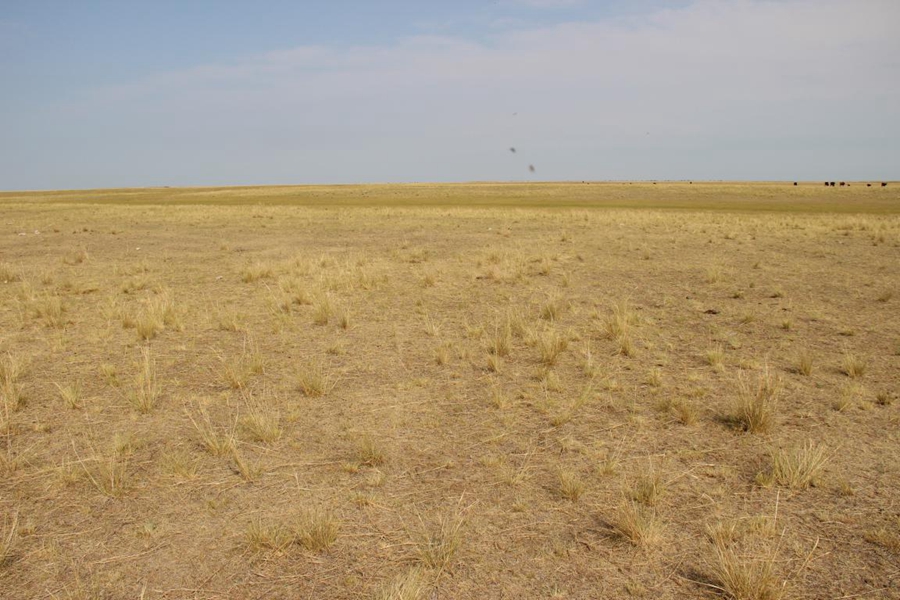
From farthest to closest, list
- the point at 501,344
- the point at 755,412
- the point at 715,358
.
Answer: the point at 501,344 → the point at 715,358 → the point at 755,412

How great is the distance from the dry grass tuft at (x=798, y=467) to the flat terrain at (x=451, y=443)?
0.02 meters

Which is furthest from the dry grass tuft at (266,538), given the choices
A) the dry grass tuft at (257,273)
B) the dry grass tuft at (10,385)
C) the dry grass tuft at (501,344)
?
the dry grass tuft at (257,273)

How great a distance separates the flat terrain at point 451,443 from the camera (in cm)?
345

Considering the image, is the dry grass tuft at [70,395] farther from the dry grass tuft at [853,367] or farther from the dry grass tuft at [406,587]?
the dry grass tuft at [853,367]

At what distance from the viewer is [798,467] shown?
4316 millimetres

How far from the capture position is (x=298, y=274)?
554 inches

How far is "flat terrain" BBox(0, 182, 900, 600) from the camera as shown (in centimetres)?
345

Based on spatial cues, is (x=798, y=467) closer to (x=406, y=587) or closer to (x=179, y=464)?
(x=406, y=587)

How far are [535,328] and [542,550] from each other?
5223 mm

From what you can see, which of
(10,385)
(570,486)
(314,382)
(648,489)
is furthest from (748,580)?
(10,385)

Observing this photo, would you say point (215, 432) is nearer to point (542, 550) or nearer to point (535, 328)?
point (542, 550)

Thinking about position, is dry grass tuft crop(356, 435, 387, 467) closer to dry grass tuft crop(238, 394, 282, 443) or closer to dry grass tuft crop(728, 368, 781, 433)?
dry grass tuft crop(238, 394, 282, 443)

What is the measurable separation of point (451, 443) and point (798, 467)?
260 centimetres

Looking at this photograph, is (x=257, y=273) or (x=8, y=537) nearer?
(x=8, y=537)
